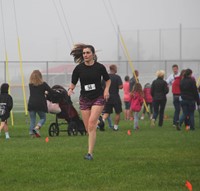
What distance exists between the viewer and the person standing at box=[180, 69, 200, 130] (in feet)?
74.0

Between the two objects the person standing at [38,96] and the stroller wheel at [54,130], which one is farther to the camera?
the stroller wheel at [54,130]

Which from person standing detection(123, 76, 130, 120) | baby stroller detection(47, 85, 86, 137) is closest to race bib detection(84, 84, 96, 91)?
baby stroller detection(47, 85, 86, 137)

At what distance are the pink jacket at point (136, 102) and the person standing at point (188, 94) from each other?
1461mm

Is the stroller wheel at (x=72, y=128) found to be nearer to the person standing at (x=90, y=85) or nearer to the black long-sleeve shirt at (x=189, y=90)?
the black long-sleeve shirt at (x=189, y=90)

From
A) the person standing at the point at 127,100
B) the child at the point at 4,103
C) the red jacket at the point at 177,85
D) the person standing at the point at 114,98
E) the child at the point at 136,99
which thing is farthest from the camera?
the person standing at the point at 127,100

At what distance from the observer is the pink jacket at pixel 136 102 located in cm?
2375

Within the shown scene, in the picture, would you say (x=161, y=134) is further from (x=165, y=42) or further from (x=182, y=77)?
(x=165, y=42)

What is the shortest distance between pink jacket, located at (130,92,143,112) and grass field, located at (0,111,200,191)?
488 centimetres

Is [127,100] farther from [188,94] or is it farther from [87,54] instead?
[87,54]

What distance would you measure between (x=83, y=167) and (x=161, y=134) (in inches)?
340

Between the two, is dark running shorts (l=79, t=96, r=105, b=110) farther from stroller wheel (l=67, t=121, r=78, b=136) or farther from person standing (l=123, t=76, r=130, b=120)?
person standing (l=123, t=76, r=130, b=120)

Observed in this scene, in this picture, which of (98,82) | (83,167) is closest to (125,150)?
(98,82)

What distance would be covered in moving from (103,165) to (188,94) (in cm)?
1065

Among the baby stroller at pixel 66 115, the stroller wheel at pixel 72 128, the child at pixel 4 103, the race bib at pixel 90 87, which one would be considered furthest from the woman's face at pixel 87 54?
the stroller wheel at pixel 72 128
